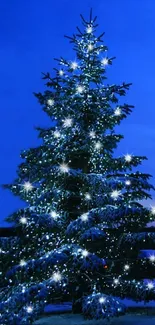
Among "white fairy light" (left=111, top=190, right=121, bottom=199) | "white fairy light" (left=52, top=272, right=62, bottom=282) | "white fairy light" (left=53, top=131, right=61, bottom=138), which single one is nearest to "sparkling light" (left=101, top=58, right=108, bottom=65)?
"white fairy light" (left=53, top=131, right=61, bottom=138)

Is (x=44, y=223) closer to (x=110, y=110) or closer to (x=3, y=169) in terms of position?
(x=110, y=110)

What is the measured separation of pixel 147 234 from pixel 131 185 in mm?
1052

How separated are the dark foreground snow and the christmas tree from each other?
14.2 inches

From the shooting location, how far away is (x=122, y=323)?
21.8 ft

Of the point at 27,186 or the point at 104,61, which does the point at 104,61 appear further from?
the point at 27,186

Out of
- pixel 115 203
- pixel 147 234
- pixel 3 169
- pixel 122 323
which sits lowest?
pixel 122 323

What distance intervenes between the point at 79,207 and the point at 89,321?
2230mm

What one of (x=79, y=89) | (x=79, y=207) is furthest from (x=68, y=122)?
(x=79, y=207)

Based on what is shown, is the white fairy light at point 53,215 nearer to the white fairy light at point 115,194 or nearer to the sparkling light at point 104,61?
the white fairy light at point 115,194

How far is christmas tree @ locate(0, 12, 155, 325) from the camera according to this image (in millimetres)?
6230

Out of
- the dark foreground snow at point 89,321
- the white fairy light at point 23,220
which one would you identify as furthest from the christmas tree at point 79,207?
the dark foreground snow at point 89,321

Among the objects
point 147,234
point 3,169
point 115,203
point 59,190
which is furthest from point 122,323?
point 3,169

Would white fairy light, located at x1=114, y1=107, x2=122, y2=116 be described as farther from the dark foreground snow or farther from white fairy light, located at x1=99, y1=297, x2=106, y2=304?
the dark foreground snow

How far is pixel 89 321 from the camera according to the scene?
674cm
